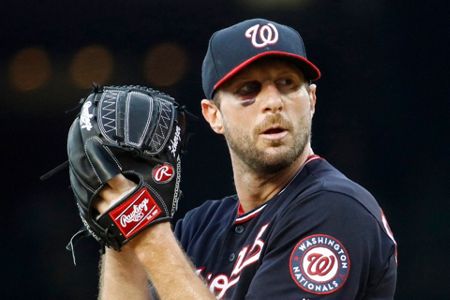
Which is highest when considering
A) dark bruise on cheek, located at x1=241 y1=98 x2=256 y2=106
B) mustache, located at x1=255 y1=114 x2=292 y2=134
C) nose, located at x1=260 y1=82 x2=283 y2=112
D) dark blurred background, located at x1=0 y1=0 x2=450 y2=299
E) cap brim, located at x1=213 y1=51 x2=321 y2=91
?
cap brim, located at x1=213 y1=51 x2=321 y2=91

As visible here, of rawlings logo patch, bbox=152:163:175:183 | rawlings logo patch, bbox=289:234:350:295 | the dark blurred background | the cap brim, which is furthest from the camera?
the dark blurred background

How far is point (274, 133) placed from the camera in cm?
217

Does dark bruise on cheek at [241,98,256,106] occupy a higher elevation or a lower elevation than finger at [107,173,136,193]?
higher

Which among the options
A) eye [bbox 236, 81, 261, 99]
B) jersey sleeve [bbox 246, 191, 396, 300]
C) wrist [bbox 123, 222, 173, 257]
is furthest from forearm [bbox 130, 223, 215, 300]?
eye [bbox 236, 81, 261, 99]

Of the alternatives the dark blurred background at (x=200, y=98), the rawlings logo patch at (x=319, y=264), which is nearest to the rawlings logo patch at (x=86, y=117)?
the rawlings logo patch at (x=319, y=264)

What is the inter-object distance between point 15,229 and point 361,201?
2.21 m

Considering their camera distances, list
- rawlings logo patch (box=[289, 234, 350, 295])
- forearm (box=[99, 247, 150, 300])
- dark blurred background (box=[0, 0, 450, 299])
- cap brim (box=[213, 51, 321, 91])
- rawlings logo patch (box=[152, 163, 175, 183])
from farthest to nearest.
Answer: dark blurred background (box=[0, 0, 450, 299])
forearm (box=[99, 247, 150, 300])
cap brim (box=[213, 51, 321, 91])
rawlings logo patch (box=[152, 163, 175, 183])
rawlings logo patch (box=[289, 234, 350, 295])

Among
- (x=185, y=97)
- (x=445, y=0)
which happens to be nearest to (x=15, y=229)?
(x=185, y=97)

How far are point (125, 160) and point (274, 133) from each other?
334 mm

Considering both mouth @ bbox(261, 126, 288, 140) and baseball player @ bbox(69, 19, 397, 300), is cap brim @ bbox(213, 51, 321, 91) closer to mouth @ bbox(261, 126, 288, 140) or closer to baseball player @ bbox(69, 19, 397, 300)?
baseball player @ bbox(69, 19, 397, 300)

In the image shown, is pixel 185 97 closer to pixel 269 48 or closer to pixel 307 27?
pixel 307 27

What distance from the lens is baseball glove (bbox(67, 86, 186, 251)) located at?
2.02m

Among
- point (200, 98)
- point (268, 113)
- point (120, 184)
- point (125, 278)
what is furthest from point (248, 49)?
point (200, 98)

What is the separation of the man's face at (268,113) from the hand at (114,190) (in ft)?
1.02
